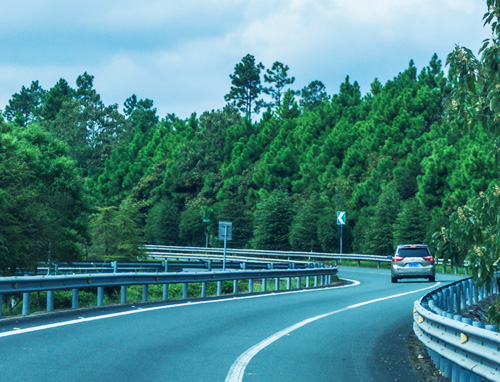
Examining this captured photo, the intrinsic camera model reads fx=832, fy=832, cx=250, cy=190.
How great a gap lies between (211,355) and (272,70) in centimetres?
13081

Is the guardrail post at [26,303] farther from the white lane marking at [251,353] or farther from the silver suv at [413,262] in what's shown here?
the silver suv at [413,262]

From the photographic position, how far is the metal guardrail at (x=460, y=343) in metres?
7.49

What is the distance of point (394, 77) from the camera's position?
11594 cm

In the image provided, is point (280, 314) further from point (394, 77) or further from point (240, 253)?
point (394, 77)

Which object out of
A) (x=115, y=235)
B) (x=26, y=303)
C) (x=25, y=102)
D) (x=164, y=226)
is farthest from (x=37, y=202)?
(x=25, y=102)

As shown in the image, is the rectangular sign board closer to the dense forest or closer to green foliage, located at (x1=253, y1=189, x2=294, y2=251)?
the dense forest

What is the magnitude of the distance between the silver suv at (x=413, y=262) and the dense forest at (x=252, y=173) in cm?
475

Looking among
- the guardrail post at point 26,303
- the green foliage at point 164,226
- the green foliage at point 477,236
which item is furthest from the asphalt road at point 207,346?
the green foliage at point 164,226

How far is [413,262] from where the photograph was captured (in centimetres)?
3394

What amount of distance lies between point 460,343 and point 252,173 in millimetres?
96937

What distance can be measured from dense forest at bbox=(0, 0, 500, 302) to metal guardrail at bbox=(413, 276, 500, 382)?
2311 cm

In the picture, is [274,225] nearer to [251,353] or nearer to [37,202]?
[37,202]

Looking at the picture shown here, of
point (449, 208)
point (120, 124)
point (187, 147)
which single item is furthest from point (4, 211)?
point (120, 124)

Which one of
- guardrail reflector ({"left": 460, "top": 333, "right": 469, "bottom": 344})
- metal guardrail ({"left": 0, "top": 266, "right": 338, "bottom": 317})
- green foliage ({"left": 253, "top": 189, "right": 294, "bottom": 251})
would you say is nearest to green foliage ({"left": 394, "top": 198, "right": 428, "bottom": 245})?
green foliage ({"left": 253, "top": 189, "right": 294, "bottom": 251})
